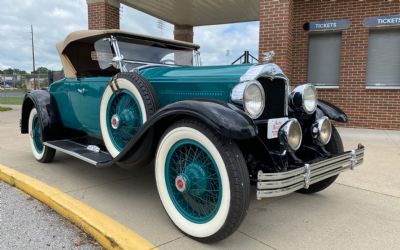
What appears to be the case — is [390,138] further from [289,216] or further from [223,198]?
A: [223,198]

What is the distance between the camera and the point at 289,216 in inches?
118

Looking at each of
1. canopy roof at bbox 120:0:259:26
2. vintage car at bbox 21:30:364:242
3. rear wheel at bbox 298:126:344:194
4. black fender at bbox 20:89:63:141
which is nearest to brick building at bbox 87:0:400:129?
canopy roof at bbox 120:0:259:26

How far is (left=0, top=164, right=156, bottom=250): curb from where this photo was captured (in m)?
2.39

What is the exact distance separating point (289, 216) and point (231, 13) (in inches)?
361

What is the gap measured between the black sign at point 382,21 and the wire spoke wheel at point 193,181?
269 inches

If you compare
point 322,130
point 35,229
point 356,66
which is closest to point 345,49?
point 356,66

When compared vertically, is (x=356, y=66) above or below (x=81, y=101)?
above

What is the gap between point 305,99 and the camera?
3.20 metres

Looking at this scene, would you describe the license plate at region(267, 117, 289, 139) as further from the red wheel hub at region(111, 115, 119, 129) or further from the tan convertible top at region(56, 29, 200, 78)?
the tan convertible top at region(56, 29, 200, 78)

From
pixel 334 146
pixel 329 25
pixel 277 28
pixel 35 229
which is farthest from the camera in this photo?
pixel 329 25

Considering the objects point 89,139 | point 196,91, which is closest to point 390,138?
point 196,91

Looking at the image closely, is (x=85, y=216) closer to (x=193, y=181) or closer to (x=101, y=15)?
(x=193, y=181)

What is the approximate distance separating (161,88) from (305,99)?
1.39 m

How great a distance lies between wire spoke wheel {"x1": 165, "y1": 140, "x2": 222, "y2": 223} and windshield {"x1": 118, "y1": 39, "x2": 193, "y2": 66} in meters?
1.70
